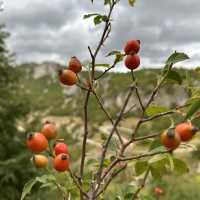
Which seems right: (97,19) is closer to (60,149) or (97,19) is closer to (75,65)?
(75,65)

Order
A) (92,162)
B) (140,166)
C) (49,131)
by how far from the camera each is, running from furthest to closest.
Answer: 1. (92,162)
2. (140,166)
3. (49,131)

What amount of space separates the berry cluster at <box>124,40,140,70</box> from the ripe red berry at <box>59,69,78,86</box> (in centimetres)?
23

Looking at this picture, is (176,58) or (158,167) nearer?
(176,58)

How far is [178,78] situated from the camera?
5.61ft

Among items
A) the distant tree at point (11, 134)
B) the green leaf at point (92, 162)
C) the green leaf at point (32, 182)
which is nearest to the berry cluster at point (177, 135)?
the green leaf at point (32, 182)

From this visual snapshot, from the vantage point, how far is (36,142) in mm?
1450

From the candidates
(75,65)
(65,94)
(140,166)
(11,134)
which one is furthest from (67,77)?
(65,94)

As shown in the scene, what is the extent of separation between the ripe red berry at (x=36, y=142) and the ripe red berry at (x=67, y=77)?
9.2 inches

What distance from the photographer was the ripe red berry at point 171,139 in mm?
1308

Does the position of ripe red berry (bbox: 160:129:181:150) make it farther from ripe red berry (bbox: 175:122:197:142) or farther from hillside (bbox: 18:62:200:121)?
hillside (bbox: 18:62:200:121)

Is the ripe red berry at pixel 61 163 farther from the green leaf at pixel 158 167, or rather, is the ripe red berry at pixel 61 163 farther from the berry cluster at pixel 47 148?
the green leaf at pixel 158 167

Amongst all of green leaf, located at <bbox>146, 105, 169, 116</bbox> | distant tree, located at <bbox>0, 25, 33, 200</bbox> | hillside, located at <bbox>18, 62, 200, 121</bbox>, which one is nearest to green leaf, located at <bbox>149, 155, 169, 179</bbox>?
green leaf, located at <bbox>146, 105, 169, 116</bbox>

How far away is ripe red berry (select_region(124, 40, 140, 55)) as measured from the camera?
1701mm

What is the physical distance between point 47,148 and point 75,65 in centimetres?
35
